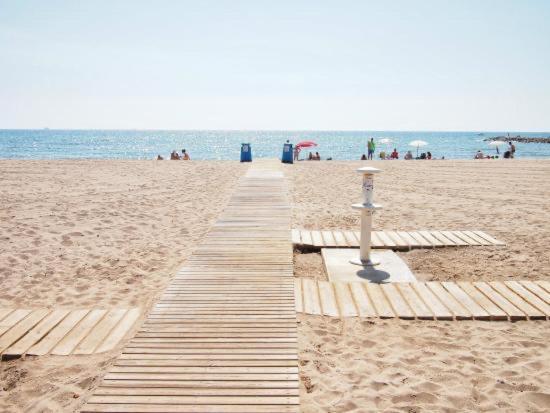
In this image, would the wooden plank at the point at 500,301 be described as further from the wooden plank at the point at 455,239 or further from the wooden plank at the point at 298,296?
the wooden plank at the point at 298,296

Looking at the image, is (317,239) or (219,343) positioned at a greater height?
(317,239)

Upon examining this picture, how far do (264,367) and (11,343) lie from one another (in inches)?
101

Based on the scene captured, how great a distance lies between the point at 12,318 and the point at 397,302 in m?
4.42

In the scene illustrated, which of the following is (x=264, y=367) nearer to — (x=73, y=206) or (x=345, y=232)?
(x=345, y=232)

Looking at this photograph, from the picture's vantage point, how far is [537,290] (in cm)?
529

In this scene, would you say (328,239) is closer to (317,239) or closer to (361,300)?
(317,239)

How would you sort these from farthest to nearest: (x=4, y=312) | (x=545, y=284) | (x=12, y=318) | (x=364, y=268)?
(x=364, y=268) → (x=545, y=284) → (x=4, y=312) → (x=12, y=318)

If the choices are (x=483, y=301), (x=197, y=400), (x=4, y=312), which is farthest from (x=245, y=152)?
(x=197, y=400)

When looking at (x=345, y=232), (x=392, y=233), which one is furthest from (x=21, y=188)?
(x=392, y=233)

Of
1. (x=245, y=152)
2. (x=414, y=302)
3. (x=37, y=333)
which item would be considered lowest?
(x=37, y=333)

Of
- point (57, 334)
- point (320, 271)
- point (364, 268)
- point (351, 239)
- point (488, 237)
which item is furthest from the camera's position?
point (488, 237)

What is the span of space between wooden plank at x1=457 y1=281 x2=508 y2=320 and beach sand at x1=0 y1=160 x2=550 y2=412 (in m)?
0.12

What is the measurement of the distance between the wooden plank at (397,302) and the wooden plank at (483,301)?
0.88 meters

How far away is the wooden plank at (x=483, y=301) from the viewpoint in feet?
15.1
